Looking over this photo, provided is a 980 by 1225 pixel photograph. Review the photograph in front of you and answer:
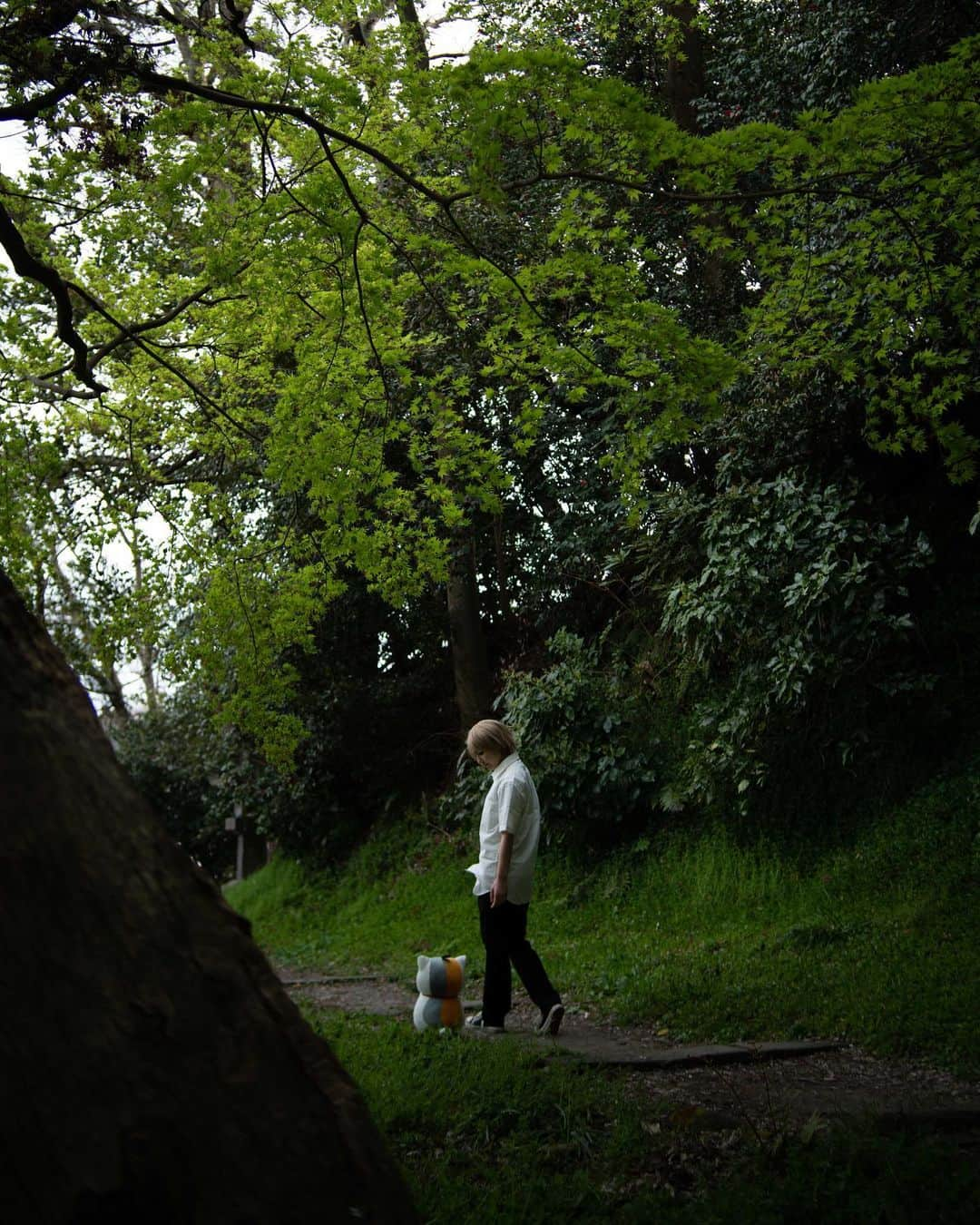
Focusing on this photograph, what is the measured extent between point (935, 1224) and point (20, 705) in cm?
306

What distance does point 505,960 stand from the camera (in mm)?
6977

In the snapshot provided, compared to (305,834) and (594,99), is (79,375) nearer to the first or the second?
(594,99)

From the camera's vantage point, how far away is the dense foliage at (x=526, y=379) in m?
6.43

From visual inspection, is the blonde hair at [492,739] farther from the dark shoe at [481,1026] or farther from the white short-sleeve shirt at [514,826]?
the dark shoe at [481,1026]

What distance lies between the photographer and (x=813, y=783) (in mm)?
10383

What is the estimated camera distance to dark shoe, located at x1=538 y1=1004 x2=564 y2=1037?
6906mm

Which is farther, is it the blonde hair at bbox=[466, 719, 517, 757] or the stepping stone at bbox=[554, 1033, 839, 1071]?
the blonde hair at bbox=[466, 719, 517, 757]

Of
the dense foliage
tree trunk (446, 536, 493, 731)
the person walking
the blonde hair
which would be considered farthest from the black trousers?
tree trunk (446, 536, 493, 731)

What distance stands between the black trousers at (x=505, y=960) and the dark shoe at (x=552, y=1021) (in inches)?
1.3

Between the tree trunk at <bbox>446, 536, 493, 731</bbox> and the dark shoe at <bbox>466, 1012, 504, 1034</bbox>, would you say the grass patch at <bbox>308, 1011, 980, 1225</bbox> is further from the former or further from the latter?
the tree trunk at <bbox>446, 536, 493, 731</bbox>

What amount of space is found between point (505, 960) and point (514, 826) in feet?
2.90

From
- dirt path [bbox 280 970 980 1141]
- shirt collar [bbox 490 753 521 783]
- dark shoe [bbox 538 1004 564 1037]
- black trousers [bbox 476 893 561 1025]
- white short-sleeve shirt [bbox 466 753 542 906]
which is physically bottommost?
dirt path [bbox 280 970 980 1141]

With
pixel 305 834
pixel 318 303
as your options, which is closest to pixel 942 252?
pixel 318 303

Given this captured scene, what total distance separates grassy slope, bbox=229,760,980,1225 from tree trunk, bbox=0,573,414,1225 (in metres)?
1.92
